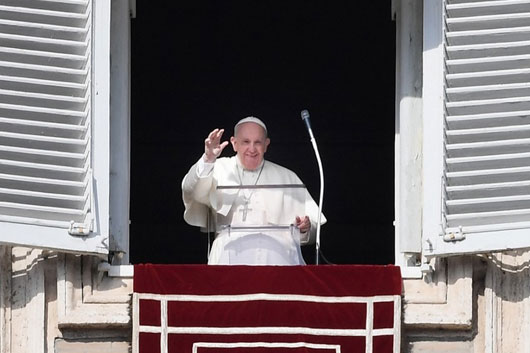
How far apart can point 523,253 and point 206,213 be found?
3.96 ft

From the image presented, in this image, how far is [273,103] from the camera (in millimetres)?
10938

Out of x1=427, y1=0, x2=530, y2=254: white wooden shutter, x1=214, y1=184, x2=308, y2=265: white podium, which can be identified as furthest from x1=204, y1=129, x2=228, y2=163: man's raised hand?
x1=427, y1=0, x2=530, y2=254: white wooden shutter

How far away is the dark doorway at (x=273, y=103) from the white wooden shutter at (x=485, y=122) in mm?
3106

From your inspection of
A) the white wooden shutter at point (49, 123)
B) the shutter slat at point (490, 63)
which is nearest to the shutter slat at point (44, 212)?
the white wooden shutter at point (49, 123)

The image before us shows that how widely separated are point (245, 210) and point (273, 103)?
2.80 m

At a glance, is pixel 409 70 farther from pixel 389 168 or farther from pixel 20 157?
pixel 389 168

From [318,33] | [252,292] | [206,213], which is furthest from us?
[318,33]

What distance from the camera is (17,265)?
758 cm

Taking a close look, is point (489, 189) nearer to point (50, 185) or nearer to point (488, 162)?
point (488, 162)

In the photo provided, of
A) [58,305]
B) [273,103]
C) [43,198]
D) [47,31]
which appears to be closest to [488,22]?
[47,31]

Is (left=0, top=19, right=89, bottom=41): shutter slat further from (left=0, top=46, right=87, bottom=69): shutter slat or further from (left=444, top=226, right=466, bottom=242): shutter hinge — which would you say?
(left=444, top=226, right=466, bottom=242): shutter hinge

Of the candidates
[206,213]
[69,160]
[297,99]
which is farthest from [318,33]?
[69,160]

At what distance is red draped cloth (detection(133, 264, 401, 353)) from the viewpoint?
7.45 metres

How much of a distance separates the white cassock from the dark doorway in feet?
7.51
